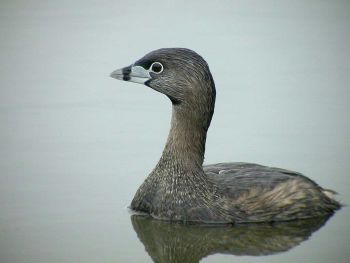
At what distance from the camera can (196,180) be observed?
13.4 metres

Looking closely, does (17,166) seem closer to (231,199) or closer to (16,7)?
(231,199)

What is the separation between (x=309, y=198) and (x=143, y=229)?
2.25 meters

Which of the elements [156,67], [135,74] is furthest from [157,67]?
[135,74]

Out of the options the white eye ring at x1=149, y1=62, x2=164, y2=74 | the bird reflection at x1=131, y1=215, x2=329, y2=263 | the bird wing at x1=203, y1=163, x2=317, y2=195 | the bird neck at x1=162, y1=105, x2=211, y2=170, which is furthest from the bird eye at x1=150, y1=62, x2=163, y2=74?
the bird reflection at x1=131, y1=215, x2=329, y2=263

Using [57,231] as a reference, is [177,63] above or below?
above

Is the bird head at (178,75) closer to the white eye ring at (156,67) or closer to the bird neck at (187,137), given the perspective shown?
the white eye ring at (156,67)

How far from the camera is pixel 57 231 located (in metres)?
13.0

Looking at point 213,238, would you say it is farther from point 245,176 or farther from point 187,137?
point 187,137

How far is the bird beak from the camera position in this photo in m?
13.6

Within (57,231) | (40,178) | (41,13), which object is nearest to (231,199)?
(57,231)

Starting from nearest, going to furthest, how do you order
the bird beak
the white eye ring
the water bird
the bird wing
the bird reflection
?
the bird reflection, the water bird, the bird wing, the white eye ring, the bird beak

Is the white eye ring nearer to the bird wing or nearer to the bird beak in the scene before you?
the bird beak

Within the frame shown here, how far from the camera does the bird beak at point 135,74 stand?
13.6 metres

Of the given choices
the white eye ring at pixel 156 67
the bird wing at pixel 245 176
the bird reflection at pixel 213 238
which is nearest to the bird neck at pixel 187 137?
the bird wing at pixel 245 176
